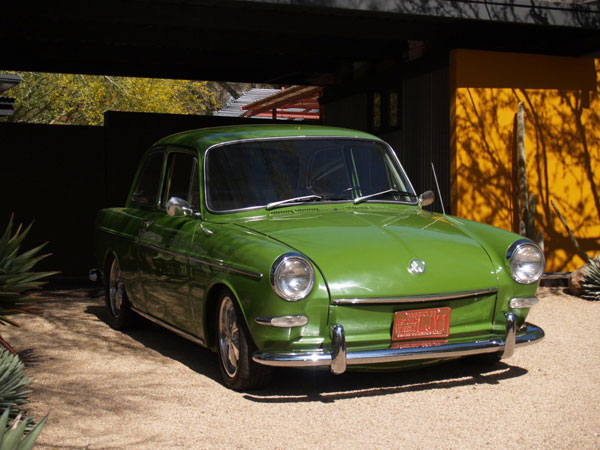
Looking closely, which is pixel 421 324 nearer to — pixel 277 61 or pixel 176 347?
pixel 176 347

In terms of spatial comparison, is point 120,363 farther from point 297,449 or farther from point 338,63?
point 338,63

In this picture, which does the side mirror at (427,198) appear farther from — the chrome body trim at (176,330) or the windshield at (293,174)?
the chrome body trim at (176,330)

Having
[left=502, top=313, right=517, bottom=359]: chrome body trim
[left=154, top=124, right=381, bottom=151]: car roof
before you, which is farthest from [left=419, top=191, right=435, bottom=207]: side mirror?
[left=502, top=313, right=517, bottom=359]: chrome body trim

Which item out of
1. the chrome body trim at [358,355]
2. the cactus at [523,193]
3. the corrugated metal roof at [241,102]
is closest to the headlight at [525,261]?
the chrome body trim at [358,355]

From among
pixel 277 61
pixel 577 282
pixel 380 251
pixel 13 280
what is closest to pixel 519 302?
pixel 380 251

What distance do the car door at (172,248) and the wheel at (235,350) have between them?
459 millimetres

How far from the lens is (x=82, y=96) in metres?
28.7

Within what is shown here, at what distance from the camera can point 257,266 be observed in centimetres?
541

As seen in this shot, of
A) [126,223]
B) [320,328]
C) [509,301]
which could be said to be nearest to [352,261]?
[320,328]

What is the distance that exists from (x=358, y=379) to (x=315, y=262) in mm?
1089

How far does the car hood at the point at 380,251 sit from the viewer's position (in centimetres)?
545

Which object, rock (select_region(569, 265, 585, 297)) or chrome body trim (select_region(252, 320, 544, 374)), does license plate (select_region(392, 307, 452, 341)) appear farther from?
rock (select_region(569, 265, 585, 297))

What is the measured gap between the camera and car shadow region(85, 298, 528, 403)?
570 cm

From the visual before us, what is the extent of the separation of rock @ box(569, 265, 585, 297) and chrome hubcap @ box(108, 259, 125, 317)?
5.32 m
